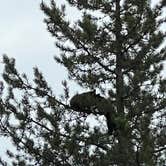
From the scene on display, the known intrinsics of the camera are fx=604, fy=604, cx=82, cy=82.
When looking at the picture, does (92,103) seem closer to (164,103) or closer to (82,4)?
(164,103)

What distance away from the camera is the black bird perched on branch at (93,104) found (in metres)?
14.1

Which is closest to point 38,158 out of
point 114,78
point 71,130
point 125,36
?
point 71,130

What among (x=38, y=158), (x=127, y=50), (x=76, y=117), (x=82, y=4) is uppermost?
(x=82, y=4)

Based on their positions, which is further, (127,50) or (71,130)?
(127,50)

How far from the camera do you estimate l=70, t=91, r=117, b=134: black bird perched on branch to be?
46.2 ft

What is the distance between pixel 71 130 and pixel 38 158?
1.09 meters

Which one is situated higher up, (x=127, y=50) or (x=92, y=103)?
(x=127, y=50)

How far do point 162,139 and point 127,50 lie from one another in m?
2.42

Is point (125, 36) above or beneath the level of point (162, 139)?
above

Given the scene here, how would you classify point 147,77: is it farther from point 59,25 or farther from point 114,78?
point 59,25

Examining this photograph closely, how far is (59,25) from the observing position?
15.4m

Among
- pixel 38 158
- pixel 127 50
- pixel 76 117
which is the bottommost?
pixel 38 158

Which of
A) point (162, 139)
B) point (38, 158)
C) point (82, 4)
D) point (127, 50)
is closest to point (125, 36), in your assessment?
point (127, 50)

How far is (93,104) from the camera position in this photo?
14305 millimetres
